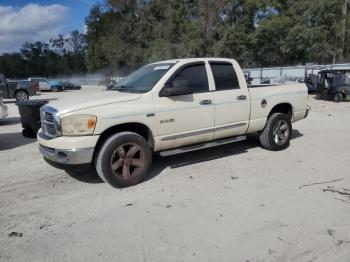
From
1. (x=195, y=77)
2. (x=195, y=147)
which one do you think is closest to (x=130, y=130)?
(x=195, y=147)

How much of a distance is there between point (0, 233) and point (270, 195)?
3.40 meters

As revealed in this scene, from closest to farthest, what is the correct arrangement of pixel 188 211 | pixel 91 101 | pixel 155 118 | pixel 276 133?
pixel 188 211 → pixel 91 101 → pixel 155 118 → pixel 276 133

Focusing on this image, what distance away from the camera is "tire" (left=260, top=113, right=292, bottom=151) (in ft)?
23.4

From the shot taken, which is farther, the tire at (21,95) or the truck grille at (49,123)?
the tire at (21,95)

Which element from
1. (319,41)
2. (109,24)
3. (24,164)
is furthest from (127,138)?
(109,24)

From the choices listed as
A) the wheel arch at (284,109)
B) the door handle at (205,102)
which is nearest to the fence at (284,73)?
the wheel arch at (284,109)

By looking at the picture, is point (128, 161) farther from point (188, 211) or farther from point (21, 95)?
point (21, 95)

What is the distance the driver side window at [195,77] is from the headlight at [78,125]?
5.40 ft

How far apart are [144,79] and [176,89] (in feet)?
2.63

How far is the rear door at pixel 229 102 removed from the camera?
6.26 metres

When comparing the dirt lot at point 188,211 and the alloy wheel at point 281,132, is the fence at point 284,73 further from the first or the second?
the dirt lot at point 188,211

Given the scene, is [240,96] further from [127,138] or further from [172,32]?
[172,32]

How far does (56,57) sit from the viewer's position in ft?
315

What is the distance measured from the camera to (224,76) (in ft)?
21.2
